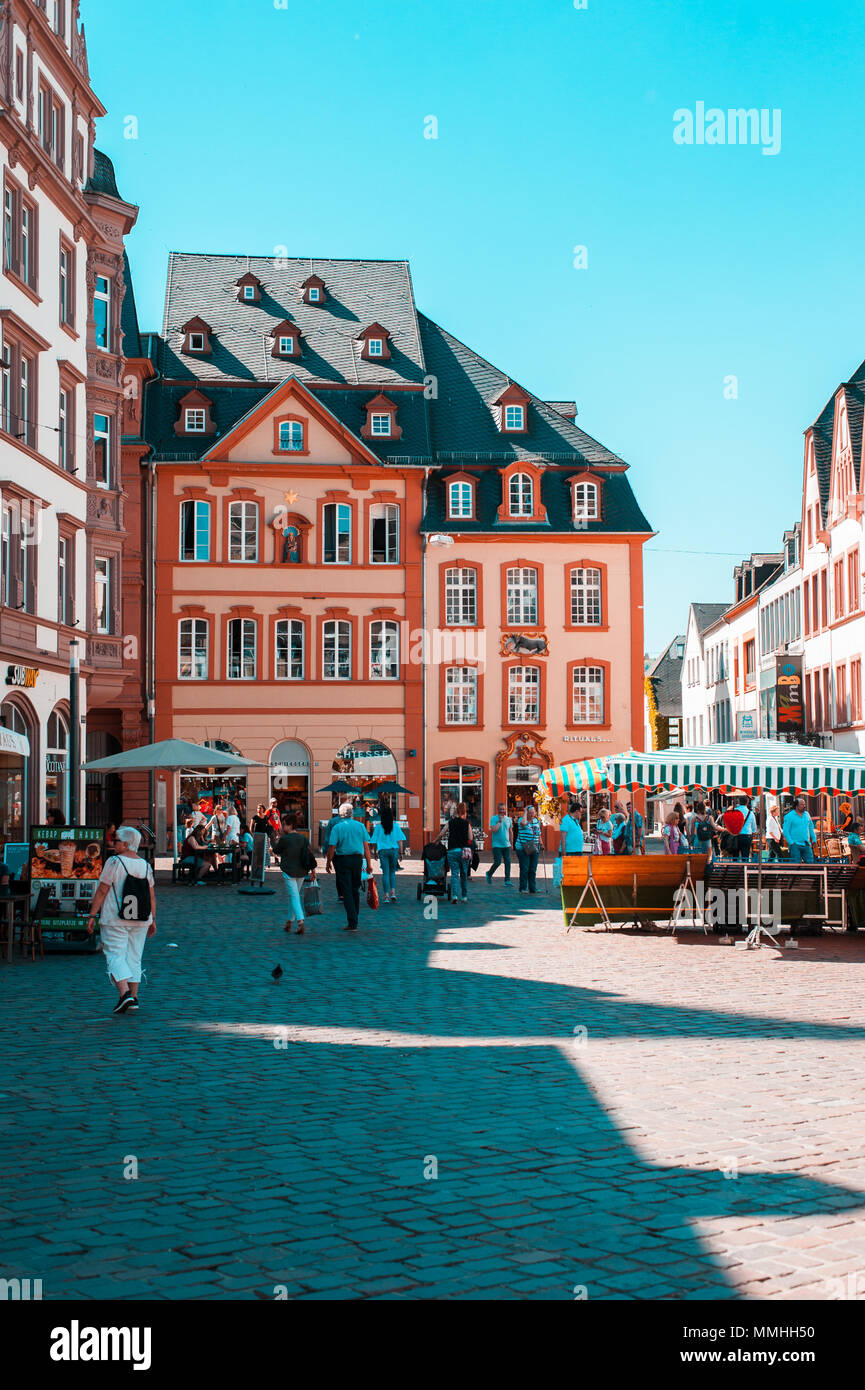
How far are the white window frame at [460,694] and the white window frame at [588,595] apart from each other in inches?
170

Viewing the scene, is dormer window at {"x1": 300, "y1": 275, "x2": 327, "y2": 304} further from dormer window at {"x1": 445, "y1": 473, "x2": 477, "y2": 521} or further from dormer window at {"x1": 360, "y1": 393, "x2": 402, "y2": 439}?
dormer window at {"x1": 445, "y1": 473, "x2": 477, "y2": 521}

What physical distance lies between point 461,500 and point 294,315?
400 inches

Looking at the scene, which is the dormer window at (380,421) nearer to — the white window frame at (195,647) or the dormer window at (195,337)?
the dormer window at (195,337)

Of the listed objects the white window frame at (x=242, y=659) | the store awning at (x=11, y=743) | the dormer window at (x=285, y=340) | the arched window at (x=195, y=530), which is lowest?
the store awning at (x=11, y=743)

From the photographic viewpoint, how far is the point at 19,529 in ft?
93.0

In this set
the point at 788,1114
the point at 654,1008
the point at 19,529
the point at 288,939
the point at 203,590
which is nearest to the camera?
the point at 788,1114

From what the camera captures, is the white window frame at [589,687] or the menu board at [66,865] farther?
the white window frame at [589,687]

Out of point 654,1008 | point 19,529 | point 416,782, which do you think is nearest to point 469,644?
point 416,782

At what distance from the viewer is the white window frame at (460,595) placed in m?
50.6

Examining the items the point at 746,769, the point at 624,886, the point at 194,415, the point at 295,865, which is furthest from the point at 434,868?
the point at 194,415

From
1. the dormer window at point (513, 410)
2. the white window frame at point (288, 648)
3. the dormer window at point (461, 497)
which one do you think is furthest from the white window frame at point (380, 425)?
the white window frame at point (288, 648)

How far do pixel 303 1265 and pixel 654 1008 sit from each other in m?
7.71

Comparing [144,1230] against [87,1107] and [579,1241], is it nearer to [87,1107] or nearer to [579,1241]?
[579,1241]

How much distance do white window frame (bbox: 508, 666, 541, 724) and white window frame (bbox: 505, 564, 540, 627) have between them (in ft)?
5.31
